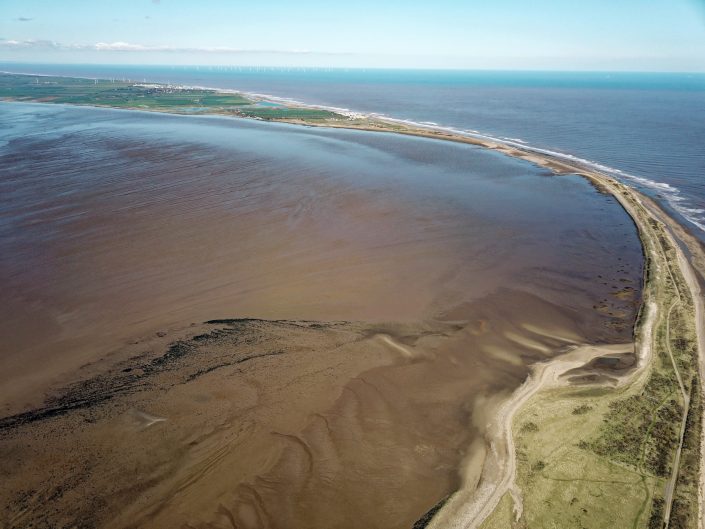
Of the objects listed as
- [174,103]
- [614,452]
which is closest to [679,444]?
[614,452]

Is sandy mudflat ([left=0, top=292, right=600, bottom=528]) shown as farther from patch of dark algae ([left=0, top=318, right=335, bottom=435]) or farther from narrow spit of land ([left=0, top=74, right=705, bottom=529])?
narrow spit of land ([left=0, top=74, right=705, bottom=529])

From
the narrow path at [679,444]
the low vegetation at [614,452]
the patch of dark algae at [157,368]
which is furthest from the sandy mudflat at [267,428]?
the narrow path at [679,444]

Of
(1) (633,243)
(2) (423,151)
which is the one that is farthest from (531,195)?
(2) (423,151)

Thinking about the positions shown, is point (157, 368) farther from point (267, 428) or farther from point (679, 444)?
point (679, 444)

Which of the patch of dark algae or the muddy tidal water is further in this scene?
the patch of dark algae

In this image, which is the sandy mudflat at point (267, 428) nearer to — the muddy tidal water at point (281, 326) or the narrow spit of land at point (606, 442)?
the muddy tidal water at point (281, 326)

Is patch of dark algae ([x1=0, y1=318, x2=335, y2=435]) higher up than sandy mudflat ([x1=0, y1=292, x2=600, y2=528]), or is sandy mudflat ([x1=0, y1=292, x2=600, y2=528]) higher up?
patch of dark algae ([x1=0, y1=318, x2=335, y2=435])

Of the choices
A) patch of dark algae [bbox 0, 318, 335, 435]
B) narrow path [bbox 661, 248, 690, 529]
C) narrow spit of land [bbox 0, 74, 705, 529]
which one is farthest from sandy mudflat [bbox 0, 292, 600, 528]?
narrow path [bbox 661, 248, 690, 529]

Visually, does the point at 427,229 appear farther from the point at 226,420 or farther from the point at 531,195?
the point at 226,420
